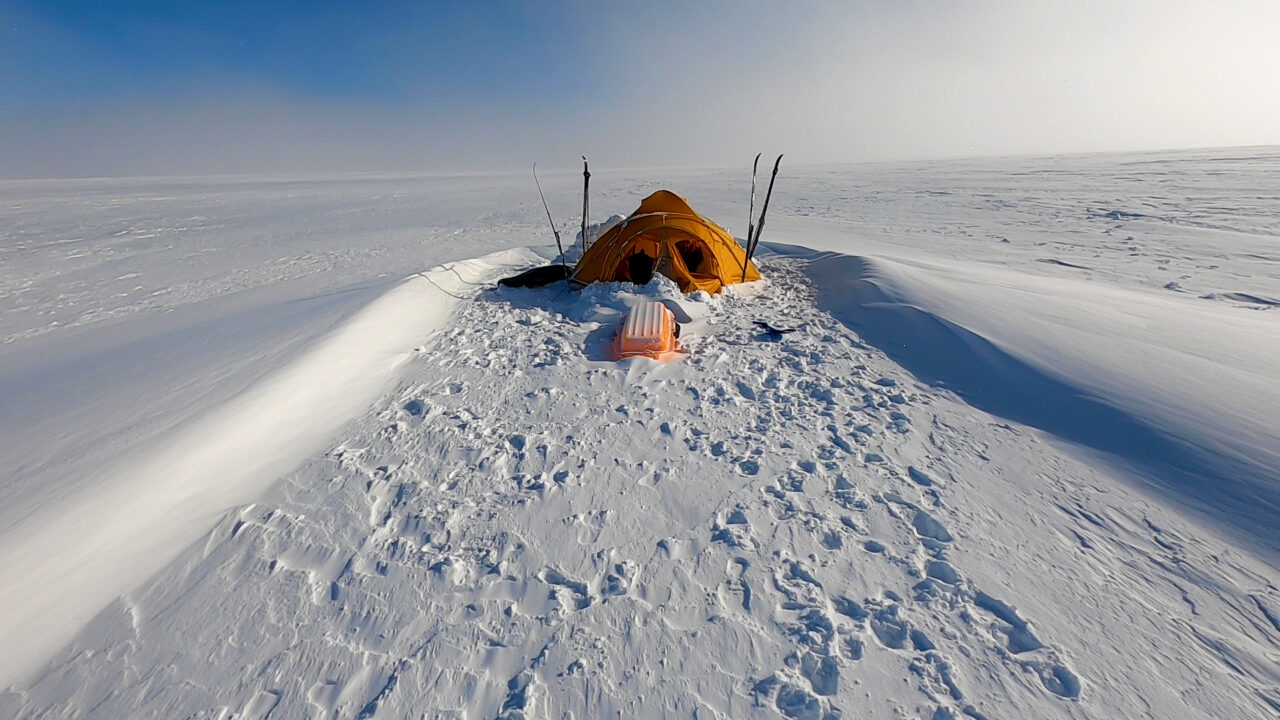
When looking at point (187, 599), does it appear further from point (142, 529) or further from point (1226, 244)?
point (1226, 244)

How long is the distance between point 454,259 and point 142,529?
8393mm

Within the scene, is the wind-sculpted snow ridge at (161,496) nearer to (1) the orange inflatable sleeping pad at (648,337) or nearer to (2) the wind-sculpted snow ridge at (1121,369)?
(1) the orange inflatable sleeping pad at (648,337)

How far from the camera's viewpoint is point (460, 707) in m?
1.84

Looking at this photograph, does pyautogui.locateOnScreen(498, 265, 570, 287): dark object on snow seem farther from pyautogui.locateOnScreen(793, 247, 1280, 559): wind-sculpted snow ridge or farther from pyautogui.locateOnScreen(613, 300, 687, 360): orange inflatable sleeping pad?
pyautogui.locateOnScreen(793, 247, 1280, 559): wind-sculpted snow ridge

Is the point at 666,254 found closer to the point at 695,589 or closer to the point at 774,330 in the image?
the point at 774,330

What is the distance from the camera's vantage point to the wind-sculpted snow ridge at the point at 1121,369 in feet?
9.16

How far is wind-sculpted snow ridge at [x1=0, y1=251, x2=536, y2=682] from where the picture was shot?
2.19 meters

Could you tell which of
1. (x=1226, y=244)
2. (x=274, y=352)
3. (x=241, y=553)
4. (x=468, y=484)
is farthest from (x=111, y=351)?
(x=1226, y=244)

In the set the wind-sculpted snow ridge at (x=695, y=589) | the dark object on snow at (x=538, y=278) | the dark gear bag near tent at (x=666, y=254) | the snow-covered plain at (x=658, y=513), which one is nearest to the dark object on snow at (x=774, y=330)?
the snow-covered plain at (x=658, y=513)

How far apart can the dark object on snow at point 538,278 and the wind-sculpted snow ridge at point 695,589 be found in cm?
420

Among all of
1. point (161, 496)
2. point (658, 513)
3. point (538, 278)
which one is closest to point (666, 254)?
point (538, 278)

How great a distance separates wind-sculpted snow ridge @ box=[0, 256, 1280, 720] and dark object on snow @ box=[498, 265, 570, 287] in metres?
4.20

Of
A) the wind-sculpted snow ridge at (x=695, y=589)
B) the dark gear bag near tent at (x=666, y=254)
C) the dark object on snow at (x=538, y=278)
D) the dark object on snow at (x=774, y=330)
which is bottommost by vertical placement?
the wind-sculpted snow ridge at (x=695, y=589)

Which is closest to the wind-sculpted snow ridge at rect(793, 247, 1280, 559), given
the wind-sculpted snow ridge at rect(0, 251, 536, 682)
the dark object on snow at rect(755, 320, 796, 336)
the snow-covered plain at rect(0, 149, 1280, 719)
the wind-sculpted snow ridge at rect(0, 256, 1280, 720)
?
the snow-covered plain at rect(0, 149, 1280, 719)
